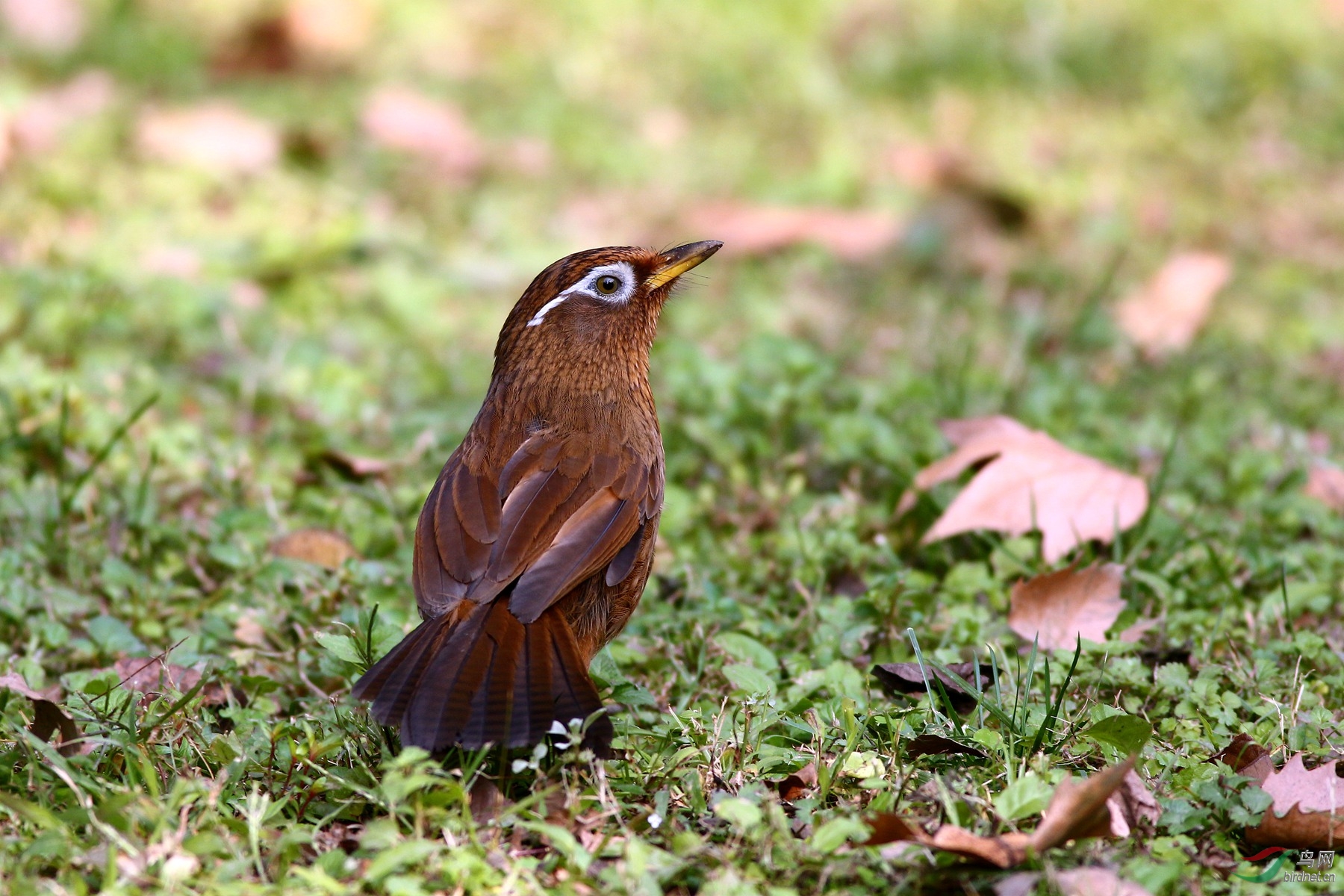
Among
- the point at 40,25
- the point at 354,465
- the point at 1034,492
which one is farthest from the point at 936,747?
the point at 40,25

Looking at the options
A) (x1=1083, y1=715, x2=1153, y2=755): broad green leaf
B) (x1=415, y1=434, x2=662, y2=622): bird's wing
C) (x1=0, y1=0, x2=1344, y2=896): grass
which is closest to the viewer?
(x1=0, y1=0, x2=1344, y2=896): grass

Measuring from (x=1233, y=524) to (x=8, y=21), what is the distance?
809 centimetres

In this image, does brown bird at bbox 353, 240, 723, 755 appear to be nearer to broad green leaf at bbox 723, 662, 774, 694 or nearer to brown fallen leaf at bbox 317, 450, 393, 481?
broad green leaf at bbox 723, 662, 774, 694

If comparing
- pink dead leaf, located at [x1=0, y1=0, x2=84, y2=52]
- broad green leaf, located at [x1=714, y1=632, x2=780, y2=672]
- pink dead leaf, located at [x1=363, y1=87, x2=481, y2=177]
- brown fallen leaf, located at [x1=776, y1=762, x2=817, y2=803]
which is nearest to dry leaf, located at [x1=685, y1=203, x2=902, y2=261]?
pink dead leaf, located at [x1=363, y1=87, x2=481, y2=177]

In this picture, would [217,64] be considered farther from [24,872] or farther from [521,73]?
[24,872]

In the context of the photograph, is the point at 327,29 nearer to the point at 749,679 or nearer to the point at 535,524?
the point at 535,524

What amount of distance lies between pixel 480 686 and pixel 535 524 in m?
0.58

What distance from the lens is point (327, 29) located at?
955 centimetres

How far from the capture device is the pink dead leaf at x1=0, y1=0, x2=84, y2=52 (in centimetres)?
925

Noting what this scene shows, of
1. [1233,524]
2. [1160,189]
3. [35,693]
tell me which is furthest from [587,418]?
[1160,189]

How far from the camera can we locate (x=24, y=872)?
2.85 metres

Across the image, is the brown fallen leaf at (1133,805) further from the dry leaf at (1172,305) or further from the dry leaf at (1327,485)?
the dry leaf at (1172,305)

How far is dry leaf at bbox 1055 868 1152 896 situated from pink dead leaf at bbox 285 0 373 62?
26.4 feet

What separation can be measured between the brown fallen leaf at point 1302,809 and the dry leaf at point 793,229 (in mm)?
4710
